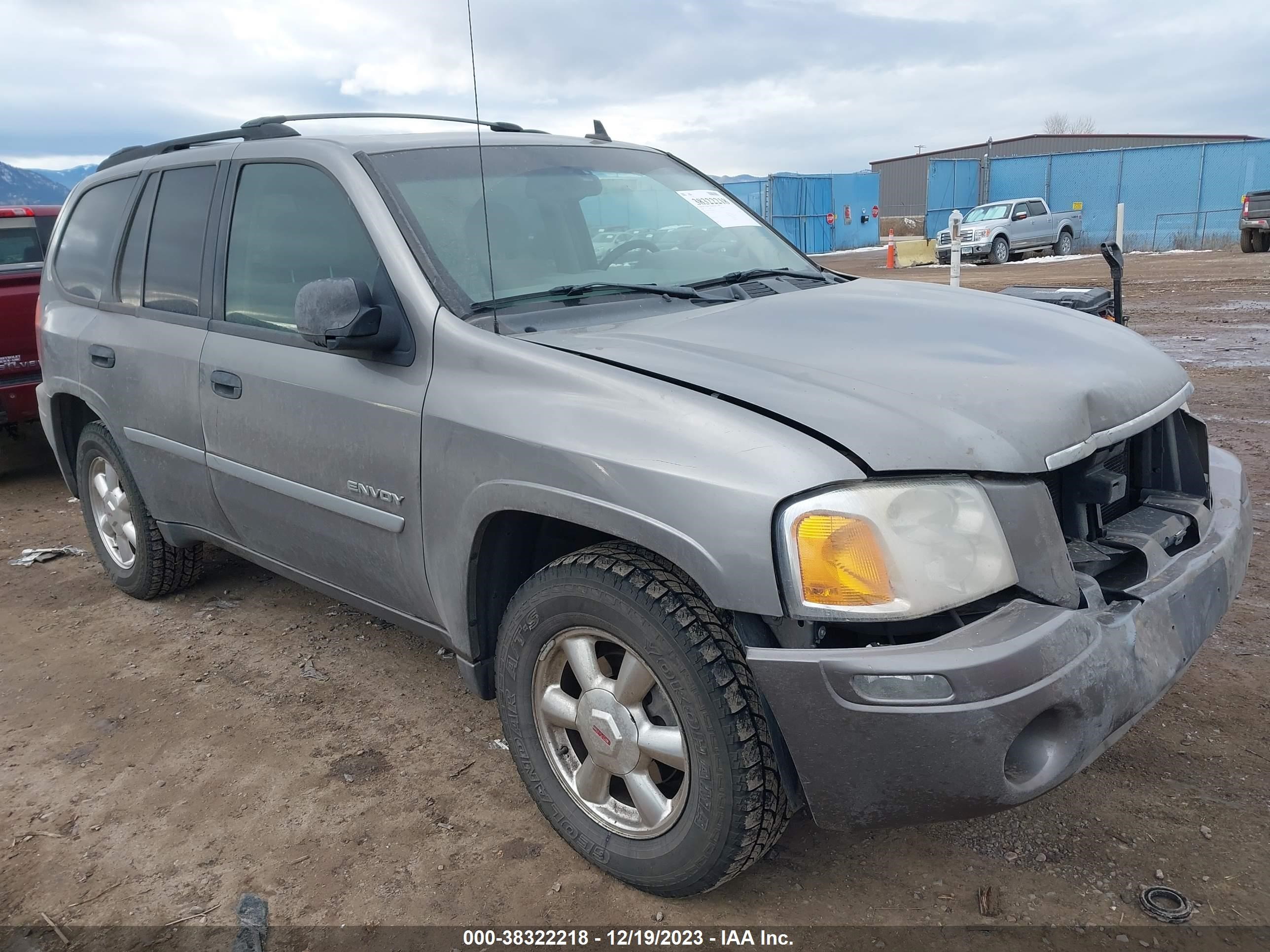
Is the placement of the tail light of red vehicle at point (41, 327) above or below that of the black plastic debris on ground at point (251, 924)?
above

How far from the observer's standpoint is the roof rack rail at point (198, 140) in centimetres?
343

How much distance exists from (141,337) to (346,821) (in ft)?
6.73

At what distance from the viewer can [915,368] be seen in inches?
90.0

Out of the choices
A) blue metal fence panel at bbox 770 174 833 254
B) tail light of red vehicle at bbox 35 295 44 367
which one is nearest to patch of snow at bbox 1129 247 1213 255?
blue metal fence panel at bbox 770 174 833 254

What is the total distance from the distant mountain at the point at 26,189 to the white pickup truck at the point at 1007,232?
19743 mm

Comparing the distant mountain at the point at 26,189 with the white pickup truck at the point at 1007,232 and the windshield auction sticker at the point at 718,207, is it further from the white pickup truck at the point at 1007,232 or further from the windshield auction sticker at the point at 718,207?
the white pickup truck at the point at 1007,232

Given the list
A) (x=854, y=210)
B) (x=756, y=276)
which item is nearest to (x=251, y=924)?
(x=756, y=276)

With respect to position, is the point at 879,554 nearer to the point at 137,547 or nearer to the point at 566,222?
the point at 566,222

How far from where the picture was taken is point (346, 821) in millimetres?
2779

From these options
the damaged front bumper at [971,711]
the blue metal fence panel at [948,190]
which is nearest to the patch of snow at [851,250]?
the blue metal fence panel at [948,190]

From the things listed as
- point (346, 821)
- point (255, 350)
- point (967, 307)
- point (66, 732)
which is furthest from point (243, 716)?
point (967, 307)

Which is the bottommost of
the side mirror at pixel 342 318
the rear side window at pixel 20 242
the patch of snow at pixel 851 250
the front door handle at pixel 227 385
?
the patch of snow at pixel 851 250

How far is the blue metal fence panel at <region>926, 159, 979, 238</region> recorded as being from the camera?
35438 millimetres

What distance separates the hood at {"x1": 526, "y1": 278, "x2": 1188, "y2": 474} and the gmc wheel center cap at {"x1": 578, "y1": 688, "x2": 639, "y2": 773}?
772 mm
